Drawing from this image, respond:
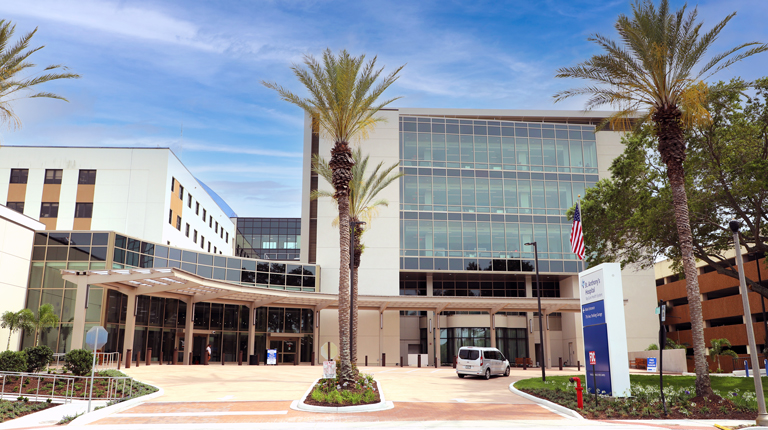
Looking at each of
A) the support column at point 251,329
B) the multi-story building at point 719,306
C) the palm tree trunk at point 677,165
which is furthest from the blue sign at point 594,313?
the multi-story building at point 719,306

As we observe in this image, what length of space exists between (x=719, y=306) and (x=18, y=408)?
5241cm

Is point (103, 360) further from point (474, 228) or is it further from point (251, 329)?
point (474, 228)

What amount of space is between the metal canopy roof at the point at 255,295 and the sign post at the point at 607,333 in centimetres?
1868

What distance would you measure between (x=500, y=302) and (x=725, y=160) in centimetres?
2089

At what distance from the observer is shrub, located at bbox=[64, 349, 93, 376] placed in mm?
19719

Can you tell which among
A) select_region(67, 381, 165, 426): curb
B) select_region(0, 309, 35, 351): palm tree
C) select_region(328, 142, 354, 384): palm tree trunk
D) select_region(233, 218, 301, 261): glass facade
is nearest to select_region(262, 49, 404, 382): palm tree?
select_region(328, 142, 354, 384): palm tree trunk

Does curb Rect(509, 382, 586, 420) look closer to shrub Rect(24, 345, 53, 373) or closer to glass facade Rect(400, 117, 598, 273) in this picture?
shrub Rect(24, 345, 53, 373)

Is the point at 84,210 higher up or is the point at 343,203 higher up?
the point at 84,210

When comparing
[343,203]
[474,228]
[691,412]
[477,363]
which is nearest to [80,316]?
[343,203]

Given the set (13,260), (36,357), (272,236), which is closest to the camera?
(36,357)

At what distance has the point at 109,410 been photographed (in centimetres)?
1593

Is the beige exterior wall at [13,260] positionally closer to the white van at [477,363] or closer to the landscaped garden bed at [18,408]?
the landscaped garden bed at [18,408]

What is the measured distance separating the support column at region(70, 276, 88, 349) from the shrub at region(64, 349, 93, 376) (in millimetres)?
4308

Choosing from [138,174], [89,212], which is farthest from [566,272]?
[89,212]
